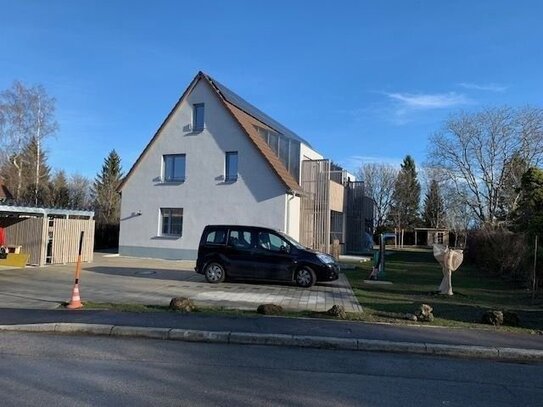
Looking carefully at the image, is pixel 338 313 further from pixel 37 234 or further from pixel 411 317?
pixel 37 234

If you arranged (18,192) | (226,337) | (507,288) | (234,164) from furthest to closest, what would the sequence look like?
(18,192) → (234,164) → (507,288) → (226,337)

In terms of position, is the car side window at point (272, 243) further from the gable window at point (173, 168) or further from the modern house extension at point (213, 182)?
the gable window at point (173, 168)

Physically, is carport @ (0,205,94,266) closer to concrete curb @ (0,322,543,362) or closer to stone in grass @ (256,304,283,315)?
concrete curb @ (0,322,543,362)

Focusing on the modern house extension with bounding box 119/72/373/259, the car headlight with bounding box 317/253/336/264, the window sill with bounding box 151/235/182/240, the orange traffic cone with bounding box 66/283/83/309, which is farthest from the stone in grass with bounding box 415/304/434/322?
the window sill with bounding box 151/235/182/240

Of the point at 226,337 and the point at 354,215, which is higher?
the point at 354,215

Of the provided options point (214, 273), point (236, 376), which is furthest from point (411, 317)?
point (214, 273)

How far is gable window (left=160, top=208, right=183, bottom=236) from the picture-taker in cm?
2845

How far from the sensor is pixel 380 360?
26.5ft

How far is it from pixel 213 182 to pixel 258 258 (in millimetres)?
11070

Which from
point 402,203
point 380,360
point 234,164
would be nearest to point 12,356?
point 380,360

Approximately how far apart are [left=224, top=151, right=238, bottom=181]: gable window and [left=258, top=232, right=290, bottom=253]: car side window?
408 inches

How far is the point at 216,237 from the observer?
18.1 m

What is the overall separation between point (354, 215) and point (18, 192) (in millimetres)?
27793

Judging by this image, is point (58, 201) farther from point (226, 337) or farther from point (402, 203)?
point (402, 203)
